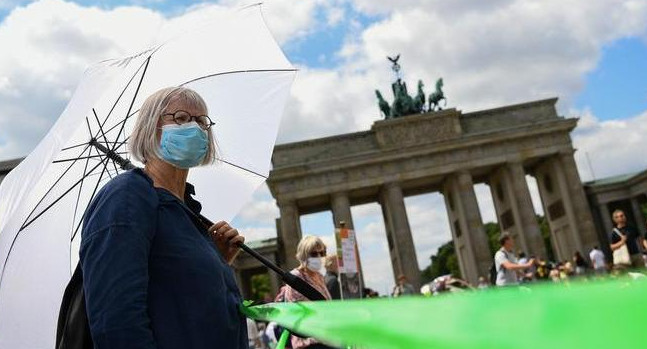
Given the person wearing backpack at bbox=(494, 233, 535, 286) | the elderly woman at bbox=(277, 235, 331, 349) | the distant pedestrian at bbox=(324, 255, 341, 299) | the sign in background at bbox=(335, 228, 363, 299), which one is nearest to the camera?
the elderly woman at bbox=(277, 235, 331, 349)

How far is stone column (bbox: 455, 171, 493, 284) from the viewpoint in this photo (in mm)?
40938

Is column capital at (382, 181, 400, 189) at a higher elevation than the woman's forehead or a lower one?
higher

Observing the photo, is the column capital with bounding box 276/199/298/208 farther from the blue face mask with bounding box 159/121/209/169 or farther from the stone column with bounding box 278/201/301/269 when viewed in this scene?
the blue face mask with bounding box 159/121/209/169

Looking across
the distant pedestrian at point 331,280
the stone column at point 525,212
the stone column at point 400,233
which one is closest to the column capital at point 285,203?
the stone column at point 400,233

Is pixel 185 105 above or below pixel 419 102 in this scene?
below

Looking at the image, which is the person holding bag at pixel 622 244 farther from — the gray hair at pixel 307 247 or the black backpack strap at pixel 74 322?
the black backpack strap at pixel 74 322

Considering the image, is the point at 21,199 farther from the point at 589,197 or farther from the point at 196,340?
the point at 589,197

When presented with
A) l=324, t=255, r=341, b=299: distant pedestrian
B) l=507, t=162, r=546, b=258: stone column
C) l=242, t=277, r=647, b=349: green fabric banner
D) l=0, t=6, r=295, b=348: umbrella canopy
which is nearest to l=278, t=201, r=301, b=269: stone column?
l=507, t=162, r=546, b=258: stone column

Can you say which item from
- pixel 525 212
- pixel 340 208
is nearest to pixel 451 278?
pixel 340 208

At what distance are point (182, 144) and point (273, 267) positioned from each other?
2.60ft

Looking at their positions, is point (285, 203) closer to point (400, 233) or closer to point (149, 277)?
point (400, 233)

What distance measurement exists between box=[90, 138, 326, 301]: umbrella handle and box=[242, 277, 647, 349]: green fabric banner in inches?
A: 56.0

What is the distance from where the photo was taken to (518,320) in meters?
0.85

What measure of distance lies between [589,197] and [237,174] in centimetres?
4644
